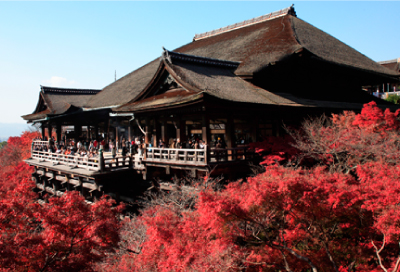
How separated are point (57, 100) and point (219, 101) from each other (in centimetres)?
2106

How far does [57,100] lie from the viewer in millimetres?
27375

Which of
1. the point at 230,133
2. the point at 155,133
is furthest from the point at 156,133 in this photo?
the point at 230,133

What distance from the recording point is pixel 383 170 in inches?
350

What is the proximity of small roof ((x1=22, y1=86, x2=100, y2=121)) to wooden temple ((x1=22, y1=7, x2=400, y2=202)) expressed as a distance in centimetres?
24

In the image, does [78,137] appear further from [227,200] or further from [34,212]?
[227,200]

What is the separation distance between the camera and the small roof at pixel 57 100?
82.7 ft

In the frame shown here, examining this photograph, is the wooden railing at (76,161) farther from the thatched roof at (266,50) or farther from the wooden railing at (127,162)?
the thatched roof at (266,50)

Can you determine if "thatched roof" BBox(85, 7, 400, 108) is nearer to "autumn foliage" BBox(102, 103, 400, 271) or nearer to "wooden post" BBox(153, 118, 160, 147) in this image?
"wooden post" BBox(153, 118, 160, 147)

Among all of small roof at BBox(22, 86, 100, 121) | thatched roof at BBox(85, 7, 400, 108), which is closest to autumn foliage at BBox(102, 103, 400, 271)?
thatched roof at BBox(85, 7, 400, 108)

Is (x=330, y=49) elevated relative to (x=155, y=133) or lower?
elevated

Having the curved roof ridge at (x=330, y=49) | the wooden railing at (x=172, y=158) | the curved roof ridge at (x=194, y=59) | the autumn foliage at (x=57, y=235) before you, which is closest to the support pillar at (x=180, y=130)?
the wooden railing at (x=172, y=158)

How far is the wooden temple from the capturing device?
13234 millimetres

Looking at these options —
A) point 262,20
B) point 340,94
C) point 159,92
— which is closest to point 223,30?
point 262,20

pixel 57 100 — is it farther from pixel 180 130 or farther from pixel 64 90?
pixel 180 130
